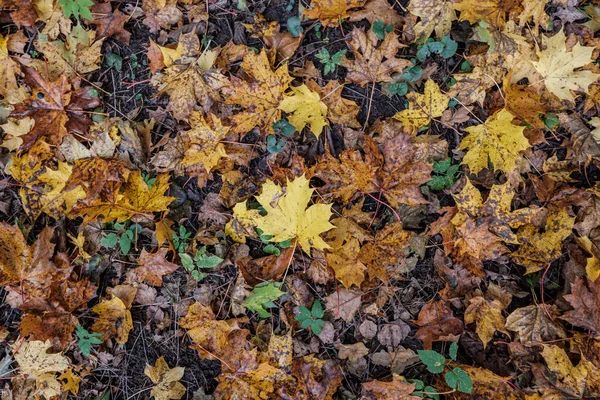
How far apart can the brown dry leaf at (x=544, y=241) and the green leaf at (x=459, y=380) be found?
644 millimetres

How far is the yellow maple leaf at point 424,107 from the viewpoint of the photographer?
2.34 meters

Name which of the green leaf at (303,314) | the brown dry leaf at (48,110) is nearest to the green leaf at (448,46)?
the green leaf at (303,314)

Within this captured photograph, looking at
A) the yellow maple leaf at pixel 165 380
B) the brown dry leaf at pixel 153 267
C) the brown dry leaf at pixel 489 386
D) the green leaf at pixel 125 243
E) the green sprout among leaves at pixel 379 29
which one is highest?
the green sprout among leaves at pixel 379 29

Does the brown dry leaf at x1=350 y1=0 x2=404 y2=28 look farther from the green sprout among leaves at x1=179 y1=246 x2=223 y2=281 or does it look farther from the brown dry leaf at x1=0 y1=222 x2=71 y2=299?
the brown dry leaf at x1=0 y1=222 x2=71 y2=299

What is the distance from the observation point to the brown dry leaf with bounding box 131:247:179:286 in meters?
2.38

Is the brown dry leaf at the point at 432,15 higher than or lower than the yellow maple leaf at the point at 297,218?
higher

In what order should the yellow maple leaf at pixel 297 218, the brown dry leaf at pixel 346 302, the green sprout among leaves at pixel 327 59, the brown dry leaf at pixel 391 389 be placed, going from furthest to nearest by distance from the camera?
the green sprout among leaves at pixel 327 59, the brown dry leaf at pixel 346 302, the brown dry leaf at pixel 391 389, the yellow maple leaf at pixel 297 218

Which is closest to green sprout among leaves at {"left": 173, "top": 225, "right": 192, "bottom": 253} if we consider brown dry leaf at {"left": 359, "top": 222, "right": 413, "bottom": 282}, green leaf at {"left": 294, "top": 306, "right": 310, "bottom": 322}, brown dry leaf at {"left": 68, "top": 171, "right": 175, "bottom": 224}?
brown dry leaf at {"left": 68, "top": 171, "right": 175, "bottom": 224}

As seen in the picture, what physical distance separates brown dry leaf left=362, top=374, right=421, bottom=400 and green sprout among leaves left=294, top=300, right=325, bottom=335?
0.38 meters

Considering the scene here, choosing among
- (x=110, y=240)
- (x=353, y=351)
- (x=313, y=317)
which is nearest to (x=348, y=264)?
(x=313, y=317)

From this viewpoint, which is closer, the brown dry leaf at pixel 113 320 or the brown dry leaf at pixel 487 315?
the brown dry leaf at pixel 487 315

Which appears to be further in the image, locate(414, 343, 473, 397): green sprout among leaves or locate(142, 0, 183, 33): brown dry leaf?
locate(142, 0, 183, 33): brown dry leaf

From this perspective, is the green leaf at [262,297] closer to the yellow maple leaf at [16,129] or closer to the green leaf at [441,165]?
the green leaf at [441,165]

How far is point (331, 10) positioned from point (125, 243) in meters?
1.75
